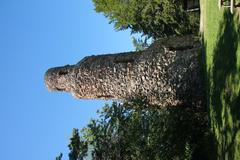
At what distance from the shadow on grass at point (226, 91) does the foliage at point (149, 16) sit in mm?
10065

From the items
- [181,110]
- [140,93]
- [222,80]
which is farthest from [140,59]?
[222,80]

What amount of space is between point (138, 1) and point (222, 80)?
44.4 ft

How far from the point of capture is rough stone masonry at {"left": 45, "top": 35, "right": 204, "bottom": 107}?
→ 17.0m

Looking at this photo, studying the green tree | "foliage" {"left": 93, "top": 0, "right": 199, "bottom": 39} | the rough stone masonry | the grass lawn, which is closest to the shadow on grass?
the grass lawn

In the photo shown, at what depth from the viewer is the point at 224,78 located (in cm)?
1352

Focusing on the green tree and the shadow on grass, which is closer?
the shadow on grass

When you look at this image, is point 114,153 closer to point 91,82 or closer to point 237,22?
point 91,82

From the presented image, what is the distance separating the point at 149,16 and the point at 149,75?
9.20 metres

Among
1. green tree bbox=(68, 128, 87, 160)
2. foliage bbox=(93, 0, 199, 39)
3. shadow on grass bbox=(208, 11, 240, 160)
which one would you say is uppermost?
foliage bbox=(93, 0, 199, 39)

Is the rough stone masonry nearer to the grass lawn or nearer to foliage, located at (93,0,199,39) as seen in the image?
the grass lawn

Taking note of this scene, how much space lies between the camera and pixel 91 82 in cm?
1958

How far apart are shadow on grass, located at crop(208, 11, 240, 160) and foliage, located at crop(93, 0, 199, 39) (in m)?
10.1

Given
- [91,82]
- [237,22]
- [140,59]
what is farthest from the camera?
[91,82]

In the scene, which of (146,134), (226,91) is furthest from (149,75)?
(226,91)
